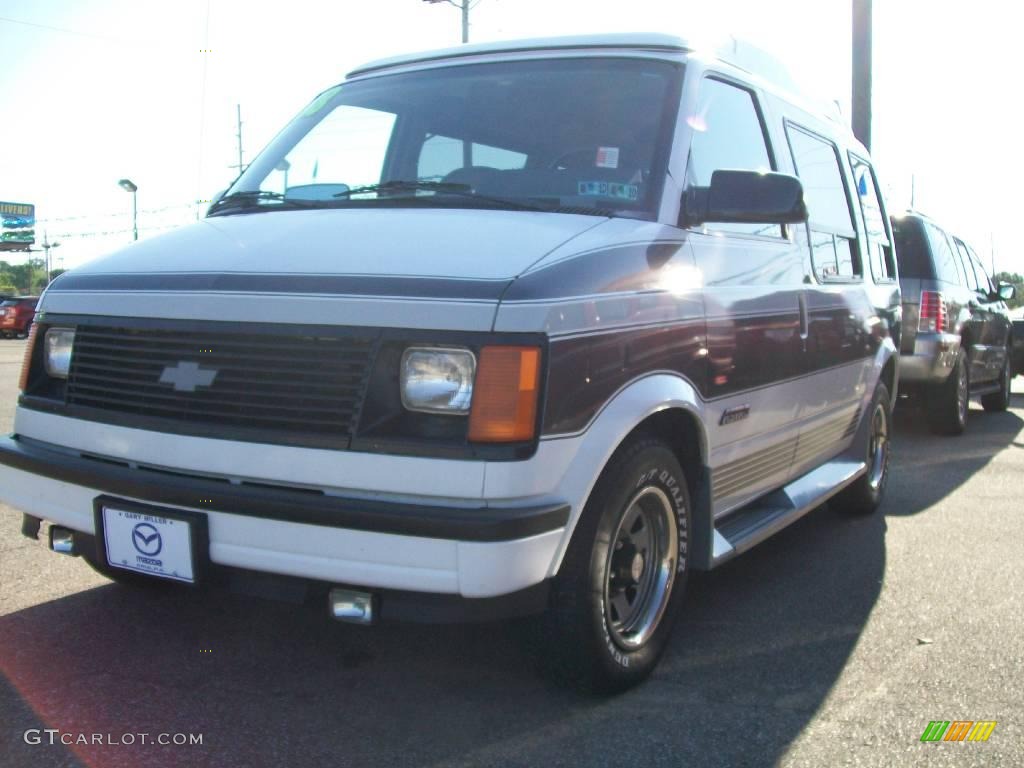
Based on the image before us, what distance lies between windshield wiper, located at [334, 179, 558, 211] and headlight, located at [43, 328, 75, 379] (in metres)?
1.03

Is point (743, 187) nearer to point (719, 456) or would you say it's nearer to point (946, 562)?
point (719, 456)

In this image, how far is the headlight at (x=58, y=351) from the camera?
10.5 feet

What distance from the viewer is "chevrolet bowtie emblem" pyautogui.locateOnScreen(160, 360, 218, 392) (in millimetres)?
2768

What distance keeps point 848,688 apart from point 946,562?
1.84 meters

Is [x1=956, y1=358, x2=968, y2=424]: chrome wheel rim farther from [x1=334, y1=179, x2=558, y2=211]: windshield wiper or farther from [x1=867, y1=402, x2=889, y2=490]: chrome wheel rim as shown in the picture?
[x1=334, y1=179, x2=558, y2=211]: windshield wiper

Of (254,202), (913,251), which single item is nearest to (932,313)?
(913,251)

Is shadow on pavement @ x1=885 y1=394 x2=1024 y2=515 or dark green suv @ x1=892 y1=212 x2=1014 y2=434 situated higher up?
dark green suv @ x1=892 y1=212 x2=1014 y2=434

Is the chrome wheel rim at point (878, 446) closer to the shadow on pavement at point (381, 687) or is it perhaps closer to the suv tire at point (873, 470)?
the suv tire at point (873, 470)

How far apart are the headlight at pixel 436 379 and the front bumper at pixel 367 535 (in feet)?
0.83

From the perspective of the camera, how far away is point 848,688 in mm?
3211

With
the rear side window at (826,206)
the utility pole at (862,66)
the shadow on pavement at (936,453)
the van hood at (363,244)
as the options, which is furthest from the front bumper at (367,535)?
the utility pole at (862,66)

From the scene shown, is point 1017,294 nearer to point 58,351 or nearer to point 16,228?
point 58,351

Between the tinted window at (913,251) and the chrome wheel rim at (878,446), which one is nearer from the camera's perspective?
the chrome wheel rim at (878,446)

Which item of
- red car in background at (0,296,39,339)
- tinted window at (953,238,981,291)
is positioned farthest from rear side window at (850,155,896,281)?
red car in background at (0,296,39,339)
